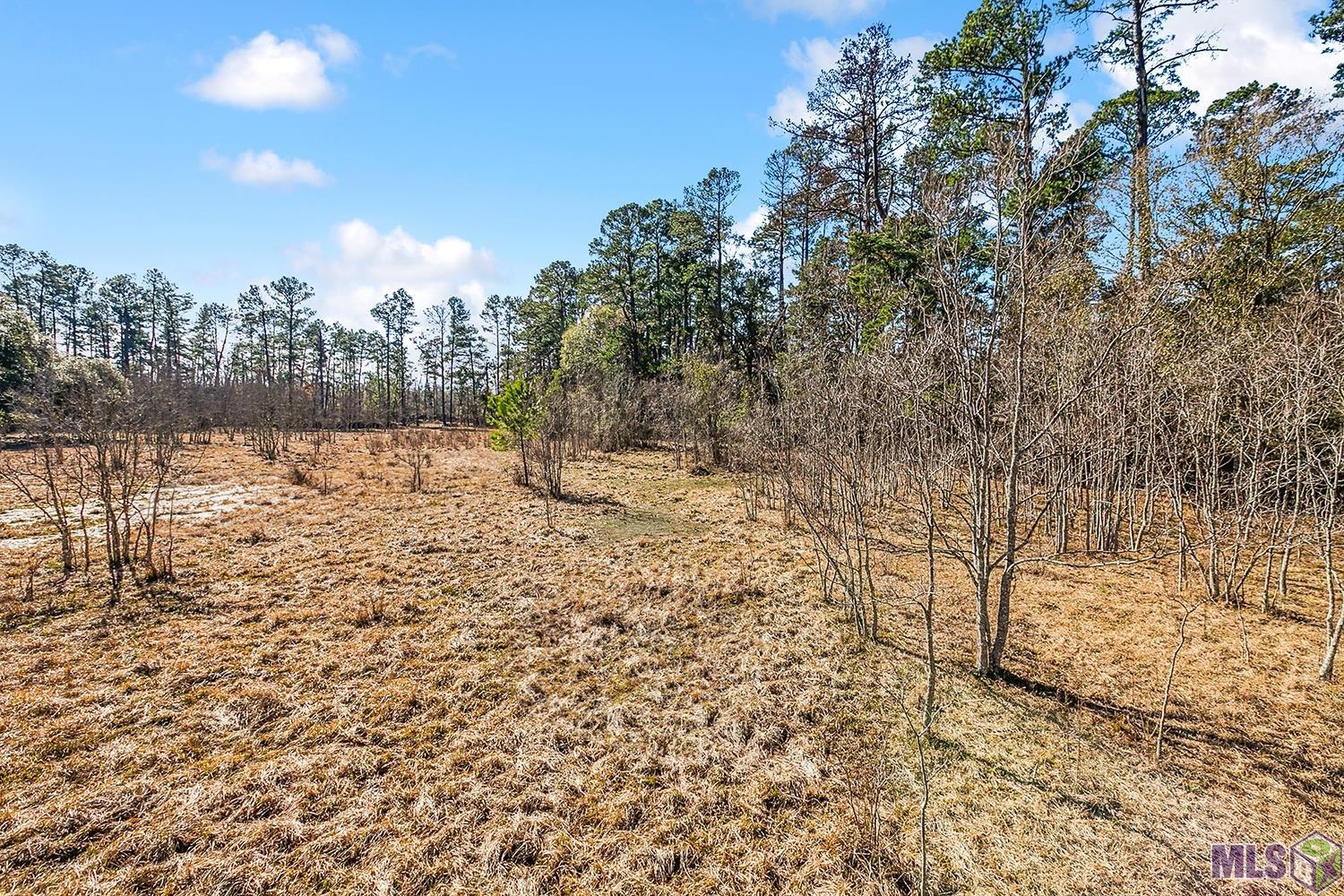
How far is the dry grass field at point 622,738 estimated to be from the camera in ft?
8.60

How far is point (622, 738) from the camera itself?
3646mm

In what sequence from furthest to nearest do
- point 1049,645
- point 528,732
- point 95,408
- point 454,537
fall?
point 454,537, point 95,408, point 1049,645, point 528,732

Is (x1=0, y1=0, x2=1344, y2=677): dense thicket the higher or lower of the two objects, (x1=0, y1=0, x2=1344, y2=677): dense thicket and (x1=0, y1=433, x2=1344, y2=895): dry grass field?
the higher

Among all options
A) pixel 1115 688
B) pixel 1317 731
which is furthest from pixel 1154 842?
pixel 1317 731

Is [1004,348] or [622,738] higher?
[1004,348]

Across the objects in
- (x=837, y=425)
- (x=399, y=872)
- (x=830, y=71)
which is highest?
(x=830, y=71)

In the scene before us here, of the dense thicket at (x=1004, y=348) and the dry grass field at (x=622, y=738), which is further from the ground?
the dense thicket at (x=1004, y=348)

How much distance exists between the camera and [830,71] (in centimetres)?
1490

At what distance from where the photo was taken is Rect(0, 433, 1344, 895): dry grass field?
2621 mm

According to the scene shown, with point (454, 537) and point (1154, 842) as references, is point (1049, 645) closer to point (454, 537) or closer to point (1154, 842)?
point (1154, 842)

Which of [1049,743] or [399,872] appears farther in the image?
[1049,743]

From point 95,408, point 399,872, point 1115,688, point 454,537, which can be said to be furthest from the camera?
point 454,537

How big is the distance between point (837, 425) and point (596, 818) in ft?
22.2

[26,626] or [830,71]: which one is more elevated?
[830,71]
